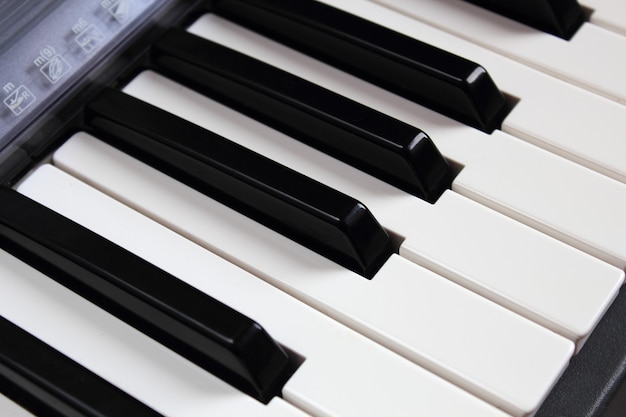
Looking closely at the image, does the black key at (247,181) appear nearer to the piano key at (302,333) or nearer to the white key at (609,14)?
the piano key at (302,333)

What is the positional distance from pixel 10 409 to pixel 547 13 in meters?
0.71

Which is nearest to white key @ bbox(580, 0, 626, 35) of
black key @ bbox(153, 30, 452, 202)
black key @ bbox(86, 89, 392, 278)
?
black key @ bbox(153, 30, 452, 202)

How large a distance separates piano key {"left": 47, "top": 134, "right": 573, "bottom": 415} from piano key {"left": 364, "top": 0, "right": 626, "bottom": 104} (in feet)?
1.06

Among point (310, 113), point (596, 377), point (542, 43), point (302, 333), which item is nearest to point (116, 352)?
point (302, 333)

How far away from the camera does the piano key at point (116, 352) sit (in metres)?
0.80

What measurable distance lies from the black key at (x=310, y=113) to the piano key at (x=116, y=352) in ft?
0.65

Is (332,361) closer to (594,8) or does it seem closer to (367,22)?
(367,22)

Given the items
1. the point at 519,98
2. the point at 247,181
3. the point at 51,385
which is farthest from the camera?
the point at 519,98

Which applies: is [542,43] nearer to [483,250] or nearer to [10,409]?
[483,250]

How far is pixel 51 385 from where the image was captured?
2.64 ft

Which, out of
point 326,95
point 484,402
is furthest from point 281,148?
point 484,402

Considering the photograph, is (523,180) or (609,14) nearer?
(523,180)

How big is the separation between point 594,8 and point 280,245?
1.61 feet

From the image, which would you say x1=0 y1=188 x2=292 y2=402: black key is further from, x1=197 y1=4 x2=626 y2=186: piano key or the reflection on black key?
the reflection on black key
